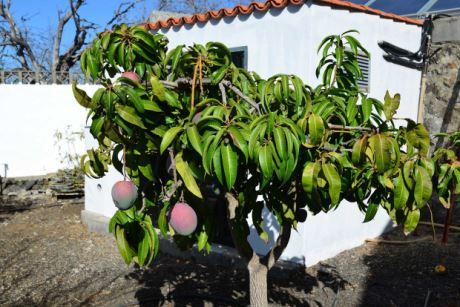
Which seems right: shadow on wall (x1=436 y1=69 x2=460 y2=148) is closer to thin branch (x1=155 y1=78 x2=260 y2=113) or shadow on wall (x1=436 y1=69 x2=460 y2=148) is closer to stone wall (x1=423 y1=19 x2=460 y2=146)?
stone wall (x1=423 y1=19 x2=460 y2=146)

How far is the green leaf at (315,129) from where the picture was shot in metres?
1.75

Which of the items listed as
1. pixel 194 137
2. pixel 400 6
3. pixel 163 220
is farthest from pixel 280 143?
pixel 400 6

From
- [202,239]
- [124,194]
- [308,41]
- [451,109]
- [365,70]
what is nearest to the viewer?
[124,194]

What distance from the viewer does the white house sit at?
4824 mm

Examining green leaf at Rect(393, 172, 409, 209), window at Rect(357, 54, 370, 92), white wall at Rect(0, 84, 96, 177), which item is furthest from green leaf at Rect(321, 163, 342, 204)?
white wall at Rect(0, 84, 96, 177)

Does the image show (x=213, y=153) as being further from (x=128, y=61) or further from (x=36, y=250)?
(x=36, y=250)

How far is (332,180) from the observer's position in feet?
5.46

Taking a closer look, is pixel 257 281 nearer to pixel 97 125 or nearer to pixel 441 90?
pixel 97 125

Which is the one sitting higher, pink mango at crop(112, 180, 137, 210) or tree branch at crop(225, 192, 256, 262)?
pink mango at crop(112, 180, 137, 210)

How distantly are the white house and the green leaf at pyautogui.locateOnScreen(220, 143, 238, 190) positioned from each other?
11.2 ft

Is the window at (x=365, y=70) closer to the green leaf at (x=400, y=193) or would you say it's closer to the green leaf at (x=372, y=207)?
the green leaf at (x=372, y=207)

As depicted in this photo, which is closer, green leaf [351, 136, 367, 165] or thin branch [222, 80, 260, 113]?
green leaf [351, 136, 367, 165]

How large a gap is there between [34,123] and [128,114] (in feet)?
36.5

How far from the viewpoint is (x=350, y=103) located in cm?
205
